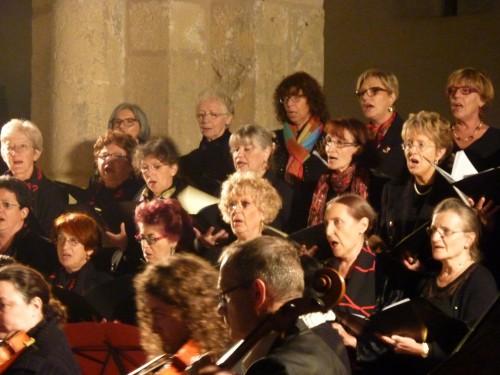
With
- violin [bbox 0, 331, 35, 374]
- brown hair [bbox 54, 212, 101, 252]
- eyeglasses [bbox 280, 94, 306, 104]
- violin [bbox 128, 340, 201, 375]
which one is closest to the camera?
violin [bbox 128, 340, 201, 375]

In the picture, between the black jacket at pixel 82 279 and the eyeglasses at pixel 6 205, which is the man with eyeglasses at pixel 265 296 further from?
the eyeglasses at pixel 6 205

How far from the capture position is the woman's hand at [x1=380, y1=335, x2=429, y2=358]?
4395 mm

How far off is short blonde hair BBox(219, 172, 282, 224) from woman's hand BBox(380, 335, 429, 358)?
116cm

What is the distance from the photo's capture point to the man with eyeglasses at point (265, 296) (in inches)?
104

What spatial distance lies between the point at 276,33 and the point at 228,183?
2408mm

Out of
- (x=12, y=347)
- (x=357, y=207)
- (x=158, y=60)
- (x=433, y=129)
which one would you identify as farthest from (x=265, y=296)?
(x=158, y=60)

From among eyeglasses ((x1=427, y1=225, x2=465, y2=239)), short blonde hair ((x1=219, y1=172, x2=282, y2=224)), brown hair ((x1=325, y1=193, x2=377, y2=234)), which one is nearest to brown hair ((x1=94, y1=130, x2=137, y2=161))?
short blonde hair ((x1=219, y1=172, x2=282, y2=224))

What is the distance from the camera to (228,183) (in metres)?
5.52

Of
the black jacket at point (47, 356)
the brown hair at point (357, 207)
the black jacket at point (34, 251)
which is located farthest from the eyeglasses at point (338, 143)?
the black jacket at point (47, 356)

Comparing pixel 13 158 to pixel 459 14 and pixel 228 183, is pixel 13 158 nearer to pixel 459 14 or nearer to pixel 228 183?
pixel 228 183

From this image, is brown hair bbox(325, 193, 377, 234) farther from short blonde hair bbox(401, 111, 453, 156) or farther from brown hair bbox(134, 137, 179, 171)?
brown hair bbox(134, 137, 179, 171)

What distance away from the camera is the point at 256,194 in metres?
5.40

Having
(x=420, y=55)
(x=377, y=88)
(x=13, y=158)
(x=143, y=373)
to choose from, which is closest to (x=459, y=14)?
(x=420, y=55)

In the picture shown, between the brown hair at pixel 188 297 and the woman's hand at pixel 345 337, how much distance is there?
1197mm
